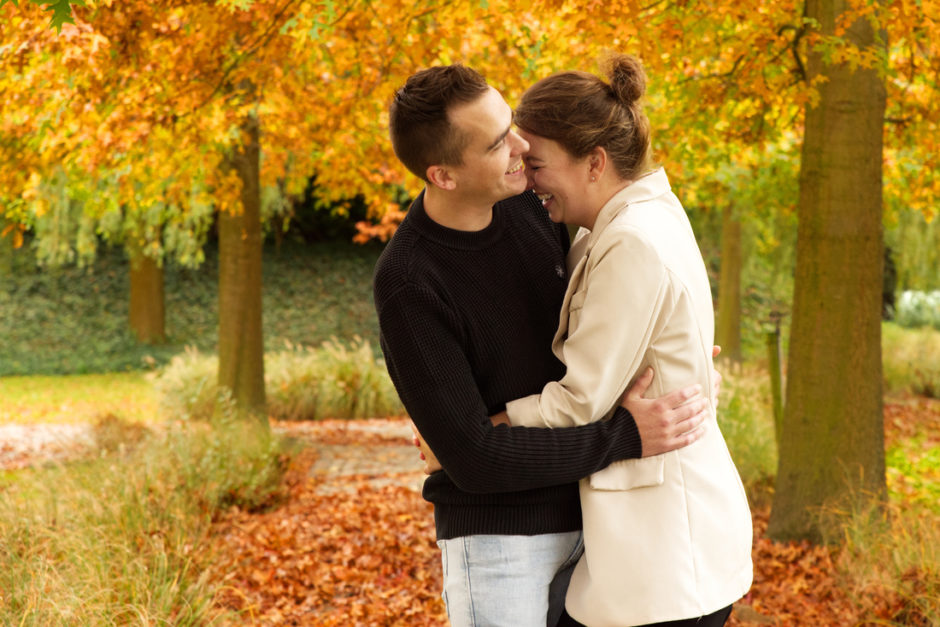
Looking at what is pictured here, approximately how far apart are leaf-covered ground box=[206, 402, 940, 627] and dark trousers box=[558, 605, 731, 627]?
6.96ft

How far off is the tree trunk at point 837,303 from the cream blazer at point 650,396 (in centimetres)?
326

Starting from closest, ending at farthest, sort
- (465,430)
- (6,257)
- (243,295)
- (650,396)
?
(465,430) < (650,396) < (243,295) < (6,257)

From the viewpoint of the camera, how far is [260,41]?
481cm

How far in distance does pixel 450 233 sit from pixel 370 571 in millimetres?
3917

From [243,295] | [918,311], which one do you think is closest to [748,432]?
[243,295]

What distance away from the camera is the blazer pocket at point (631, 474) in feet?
6.08

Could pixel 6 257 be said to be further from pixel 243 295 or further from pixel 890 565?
pixel 890 565

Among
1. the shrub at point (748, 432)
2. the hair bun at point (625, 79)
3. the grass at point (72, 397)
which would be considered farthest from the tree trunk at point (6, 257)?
the hair bun at point (625, 79)

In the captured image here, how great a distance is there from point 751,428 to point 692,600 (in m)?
5.90

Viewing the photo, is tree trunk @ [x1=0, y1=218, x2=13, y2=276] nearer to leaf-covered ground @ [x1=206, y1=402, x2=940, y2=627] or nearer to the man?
leaf-covered ground @ [x1=206, y1=402, x2=940, y2=627]

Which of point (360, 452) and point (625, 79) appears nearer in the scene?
point (625, 79)

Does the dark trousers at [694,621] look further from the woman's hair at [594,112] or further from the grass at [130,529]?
the grass at [130,529]

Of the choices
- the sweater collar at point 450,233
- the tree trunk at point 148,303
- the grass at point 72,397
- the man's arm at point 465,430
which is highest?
the sweater collar at point 450,233

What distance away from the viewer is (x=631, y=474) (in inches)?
73.6
